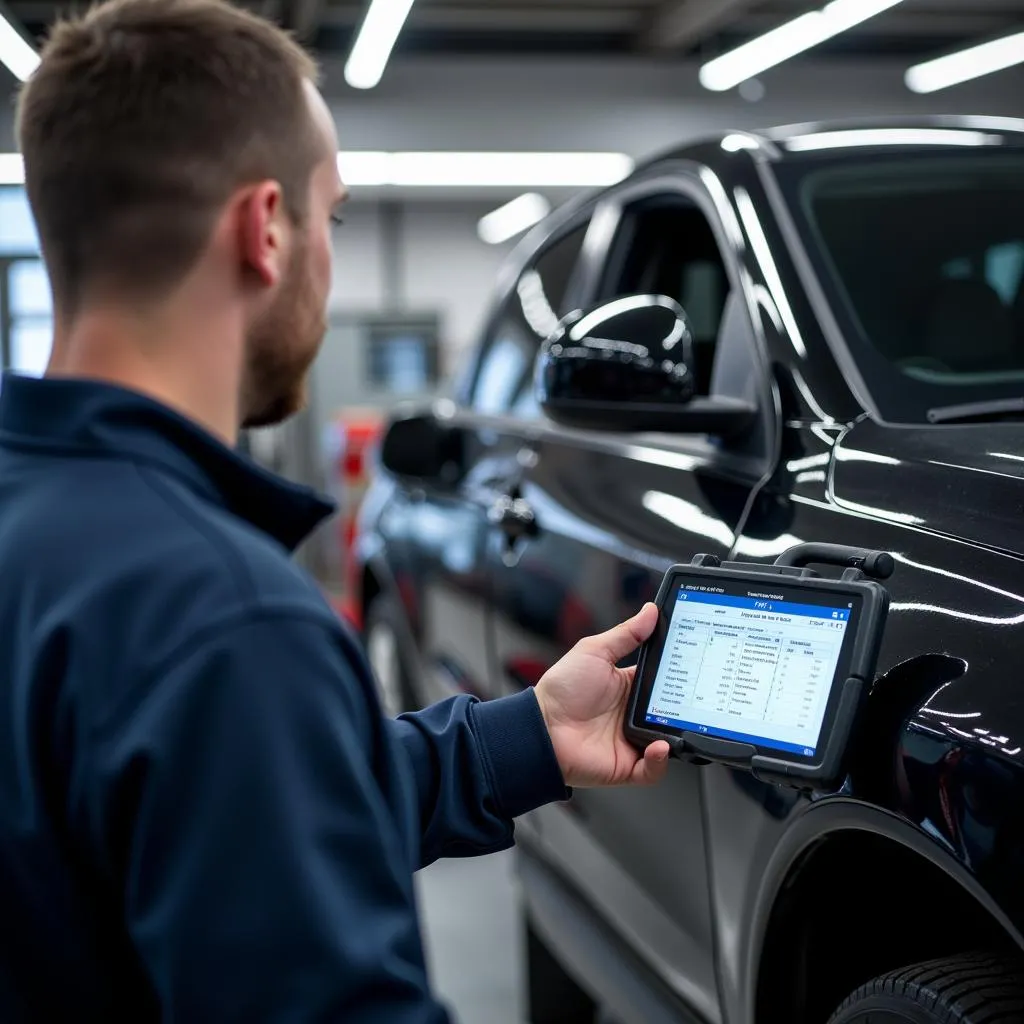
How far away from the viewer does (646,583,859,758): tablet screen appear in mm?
1322

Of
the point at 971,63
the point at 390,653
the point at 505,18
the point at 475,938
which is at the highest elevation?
the point at 505,18

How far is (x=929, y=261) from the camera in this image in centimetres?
219

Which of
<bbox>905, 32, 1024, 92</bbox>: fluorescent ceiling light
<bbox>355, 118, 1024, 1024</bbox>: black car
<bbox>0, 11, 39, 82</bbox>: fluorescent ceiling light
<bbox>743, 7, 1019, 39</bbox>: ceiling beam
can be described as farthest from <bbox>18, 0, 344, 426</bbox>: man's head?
<bbox>743, 7, 1019, 39</bbox>: ceiling beam

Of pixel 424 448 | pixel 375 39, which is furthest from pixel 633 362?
pixel 375 39

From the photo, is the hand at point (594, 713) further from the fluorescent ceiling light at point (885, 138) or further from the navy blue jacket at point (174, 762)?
the fluorescent ceiling light at point (885, 138)

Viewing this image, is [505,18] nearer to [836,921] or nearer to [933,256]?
[933,256]

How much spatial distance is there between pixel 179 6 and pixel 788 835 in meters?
0.98

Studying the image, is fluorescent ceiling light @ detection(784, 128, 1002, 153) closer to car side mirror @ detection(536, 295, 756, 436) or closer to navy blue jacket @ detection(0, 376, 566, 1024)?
car side mirror @ detection(536, 295, 756, 436)

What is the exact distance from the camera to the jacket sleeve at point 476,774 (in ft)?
4.52

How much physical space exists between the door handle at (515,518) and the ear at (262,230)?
4.71 feet

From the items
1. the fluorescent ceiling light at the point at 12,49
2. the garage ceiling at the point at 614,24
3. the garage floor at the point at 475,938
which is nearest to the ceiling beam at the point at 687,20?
the garage ceiling at the point at 614,24

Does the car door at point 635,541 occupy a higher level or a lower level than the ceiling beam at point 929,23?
lower

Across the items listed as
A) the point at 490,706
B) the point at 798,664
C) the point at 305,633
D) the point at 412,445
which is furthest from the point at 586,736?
the point at 412,445

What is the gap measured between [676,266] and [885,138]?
50cm
